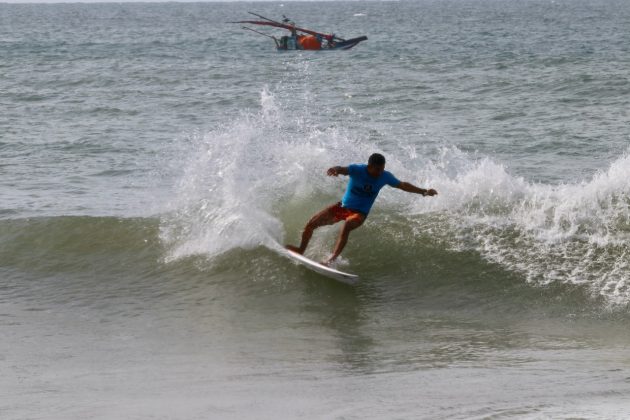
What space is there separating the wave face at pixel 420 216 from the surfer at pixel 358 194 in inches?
28.8

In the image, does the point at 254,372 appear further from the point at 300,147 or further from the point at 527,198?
the point at 300,147

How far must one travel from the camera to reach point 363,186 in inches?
398

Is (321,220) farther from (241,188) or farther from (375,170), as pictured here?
(241,188)

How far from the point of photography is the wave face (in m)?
10.5

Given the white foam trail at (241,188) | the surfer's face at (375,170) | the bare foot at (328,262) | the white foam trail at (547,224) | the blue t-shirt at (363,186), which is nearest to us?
the surfer's face at (375,170)

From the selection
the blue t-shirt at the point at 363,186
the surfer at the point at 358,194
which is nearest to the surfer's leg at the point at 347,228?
the surfer at the point at 358,194

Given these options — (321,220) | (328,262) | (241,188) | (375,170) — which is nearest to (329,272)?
(328,262)

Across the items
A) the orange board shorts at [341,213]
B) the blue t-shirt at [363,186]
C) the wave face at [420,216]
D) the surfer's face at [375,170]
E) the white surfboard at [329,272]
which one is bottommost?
the white surfboard at [329,272]

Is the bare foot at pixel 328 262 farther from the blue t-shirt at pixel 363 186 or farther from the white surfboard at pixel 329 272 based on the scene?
the blue t-shirt at pixel 363 186

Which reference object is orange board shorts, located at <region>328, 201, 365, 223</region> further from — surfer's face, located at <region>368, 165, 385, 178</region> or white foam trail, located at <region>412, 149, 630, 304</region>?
white foam trail, located at <region>412, 149, 630, 304</region>

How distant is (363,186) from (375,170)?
255 mm

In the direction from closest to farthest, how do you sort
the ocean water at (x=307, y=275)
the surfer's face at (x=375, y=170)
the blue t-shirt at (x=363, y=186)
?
the ocean water at (x=307, y=275) → the surfer's face at (x=375, y=170) → the blue t-shirt at (x=363, y=186)

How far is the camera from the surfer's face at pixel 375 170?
32.6 ft

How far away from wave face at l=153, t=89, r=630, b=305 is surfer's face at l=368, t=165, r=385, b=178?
1.25 meters
